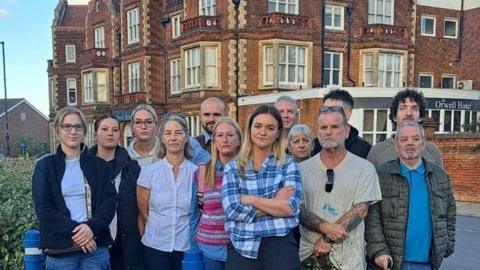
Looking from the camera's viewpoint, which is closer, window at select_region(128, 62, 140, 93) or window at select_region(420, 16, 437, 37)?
window at select_region(420, 16, 437, 37)

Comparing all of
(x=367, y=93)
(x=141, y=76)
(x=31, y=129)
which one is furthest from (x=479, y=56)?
(x=31, y=129)

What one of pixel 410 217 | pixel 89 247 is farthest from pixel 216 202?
pixel 410 217

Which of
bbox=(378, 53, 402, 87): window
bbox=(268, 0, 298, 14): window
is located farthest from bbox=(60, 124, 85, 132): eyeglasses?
bbox=(378, 53, 402, 87): window

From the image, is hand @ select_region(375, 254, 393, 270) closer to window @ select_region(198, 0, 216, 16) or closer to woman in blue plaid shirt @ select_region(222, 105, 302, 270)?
woman in blue plaid shirt @ select_region(222, 105, 302, 270)

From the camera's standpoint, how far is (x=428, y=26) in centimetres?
2878

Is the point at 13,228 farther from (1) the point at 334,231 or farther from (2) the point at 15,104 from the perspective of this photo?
(2) the point at 15,104

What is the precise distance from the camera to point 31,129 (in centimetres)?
6359

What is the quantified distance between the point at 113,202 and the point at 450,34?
3013cm

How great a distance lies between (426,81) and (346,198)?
2760 centimetres

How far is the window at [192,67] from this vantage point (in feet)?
83.1

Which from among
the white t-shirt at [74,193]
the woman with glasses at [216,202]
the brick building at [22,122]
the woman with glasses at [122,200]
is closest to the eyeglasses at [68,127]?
the white t-shirt at [74,193]

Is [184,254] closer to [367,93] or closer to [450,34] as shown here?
[367,93]

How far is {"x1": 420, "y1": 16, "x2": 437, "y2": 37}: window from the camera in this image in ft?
93.7

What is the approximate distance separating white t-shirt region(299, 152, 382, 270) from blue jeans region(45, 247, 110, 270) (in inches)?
65.4
